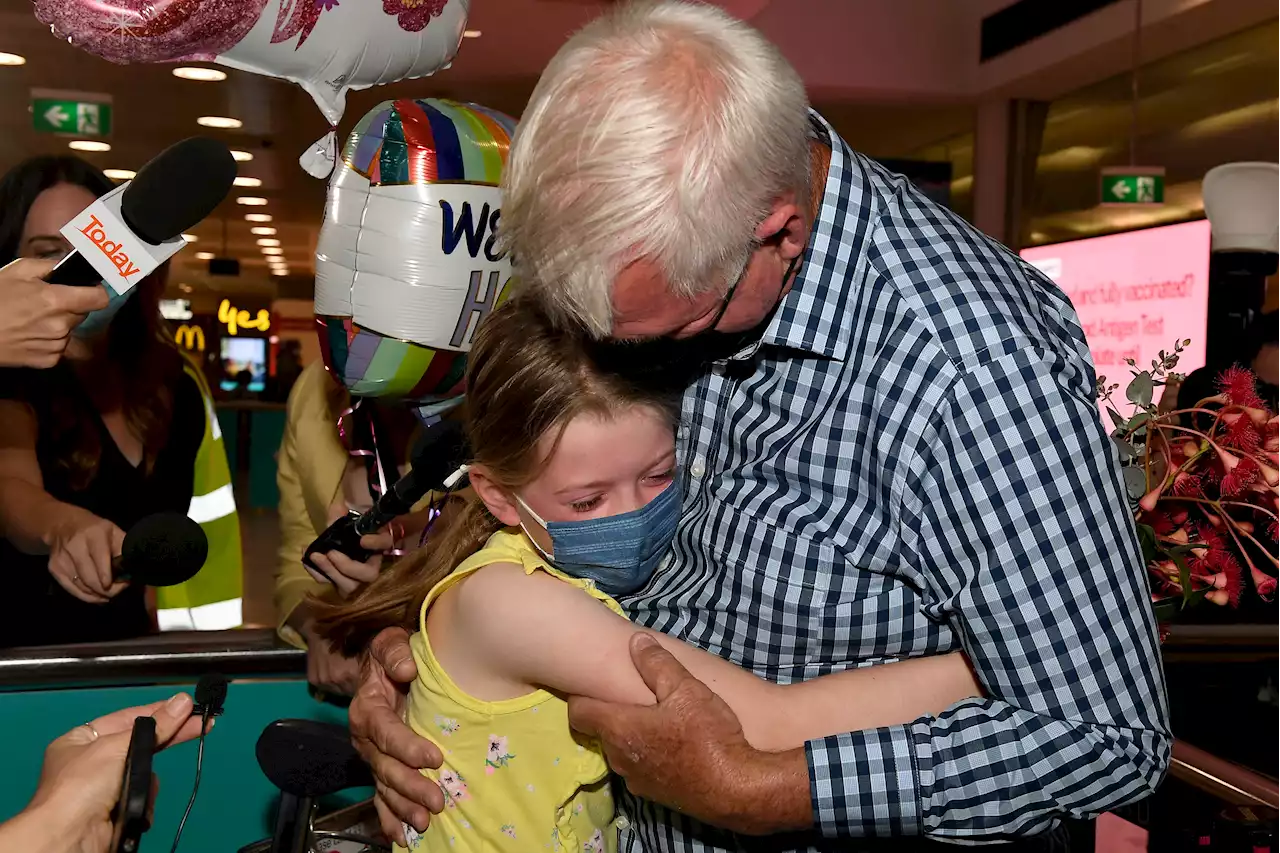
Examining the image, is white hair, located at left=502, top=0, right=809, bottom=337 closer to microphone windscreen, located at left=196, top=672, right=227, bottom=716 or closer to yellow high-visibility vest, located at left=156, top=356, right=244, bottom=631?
microphone windscreen, located at left=196, top=672, right=227, bottom=716

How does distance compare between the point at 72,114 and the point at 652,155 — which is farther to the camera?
the point at 72,114

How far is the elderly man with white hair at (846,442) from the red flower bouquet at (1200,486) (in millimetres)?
562

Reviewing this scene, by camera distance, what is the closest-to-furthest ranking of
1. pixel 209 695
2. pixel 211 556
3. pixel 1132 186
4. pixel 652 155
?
pixel 652 155 < pixel 209 695 < pixel 211 556 < pixel 1132 186

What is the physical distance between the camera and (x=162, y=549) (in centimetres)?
151

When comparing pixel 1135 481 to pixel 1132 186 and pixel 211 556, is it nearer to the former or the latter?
pixel 211 556

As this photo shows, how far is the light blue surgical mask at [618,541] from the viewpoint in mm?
1395

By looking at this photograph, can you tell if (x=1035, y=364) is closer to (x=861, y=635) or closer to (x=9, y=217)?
(x=861, y=635)

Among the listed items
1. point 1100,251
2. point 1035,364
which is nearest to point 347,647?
point 1035,364

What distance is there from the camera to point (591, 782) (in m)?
1.43

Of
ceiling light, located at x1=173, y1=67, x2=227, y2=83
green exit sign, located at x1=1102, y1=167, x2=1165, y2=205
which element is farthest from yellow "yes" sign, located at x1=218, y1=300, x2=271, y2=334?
green exit sign, located at x1=1102, y1=167, x2=1165, y2=205

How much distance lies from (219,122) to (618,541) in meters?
8.34

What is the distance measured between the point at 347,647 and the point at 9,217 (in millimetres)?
1292

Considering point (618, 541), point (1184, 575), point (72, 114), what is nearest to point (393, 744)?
point (618, 541)

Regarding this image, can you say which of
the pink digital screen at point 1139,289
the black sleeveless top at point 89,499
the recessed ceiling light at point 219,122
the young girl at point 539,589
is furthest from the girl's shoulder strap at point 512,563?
the recessed ceiling light at point 219,122
